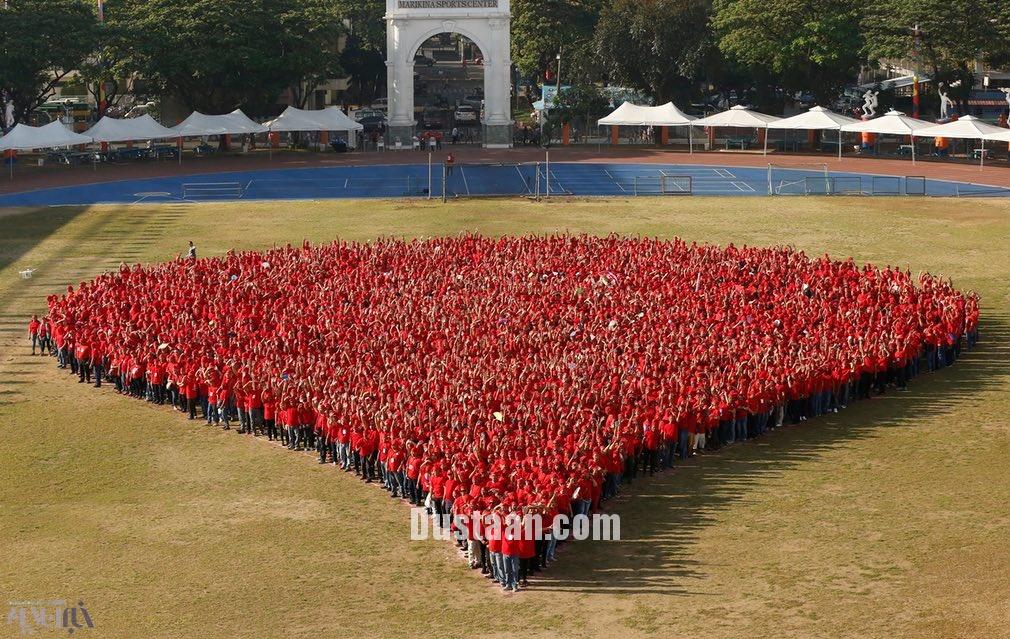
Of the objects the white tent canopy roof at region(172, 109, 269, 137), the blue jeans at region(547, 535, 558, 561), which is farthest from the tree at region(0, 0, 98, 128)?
the blue jeans at region(547, 535, 558, 561)

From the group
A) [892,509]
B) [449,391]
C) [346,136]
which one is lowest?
[892,509]

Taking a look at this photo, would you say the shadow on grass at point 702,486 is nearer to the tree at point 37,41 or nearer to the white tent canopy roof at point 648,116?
the white tent canopy roof at point 648,116

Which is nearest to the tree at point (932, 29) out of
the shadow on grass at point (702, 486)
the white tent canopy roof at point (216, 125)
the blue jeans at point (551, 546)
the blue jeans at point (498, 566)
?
the white tent canopy roof at point (216, 125)

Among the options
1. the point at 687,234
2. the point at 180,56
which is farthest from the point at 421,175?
the point at 687,234

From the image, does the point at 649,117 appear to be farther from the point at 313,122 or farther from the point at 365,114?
the point at 365,114

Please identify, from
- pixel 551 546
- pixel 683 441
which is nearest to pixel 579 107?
pixel 683 441

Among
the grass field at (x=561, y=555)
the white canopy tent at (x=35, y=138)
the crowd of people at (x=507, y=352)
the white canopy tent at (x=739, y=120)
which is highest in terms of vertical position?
the white canopy tent at (x=739, y=120)

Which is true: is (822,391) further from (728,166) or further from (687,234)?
(728,166)
